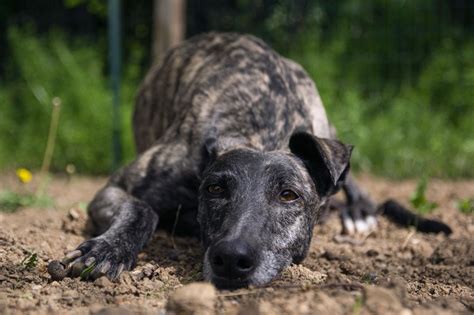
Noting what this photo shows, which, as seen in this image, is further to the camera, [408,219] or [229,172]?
[408,219]

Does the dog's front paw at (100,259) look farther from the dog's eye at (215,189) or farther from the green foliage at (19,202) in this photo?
the green foliage at (19,202)

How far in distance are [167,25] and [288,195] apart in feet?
14.8

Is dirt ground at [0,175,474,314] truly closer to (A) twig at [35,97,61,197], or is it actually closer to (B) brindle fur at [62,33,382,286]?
(B) brindle fur at [62,33,382,286]

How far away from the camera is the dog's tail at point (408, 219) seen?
15.8ft

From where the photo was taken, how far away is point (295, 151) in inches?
156

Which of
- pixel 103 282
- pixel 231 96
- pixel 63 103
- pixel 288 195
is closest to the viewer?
pixel 103 282

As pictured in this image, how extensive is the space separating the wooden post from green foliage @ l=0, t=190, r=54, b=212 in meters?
2.62

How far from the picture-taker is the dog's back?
4418mm

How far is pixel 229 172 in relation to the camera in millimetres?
3580

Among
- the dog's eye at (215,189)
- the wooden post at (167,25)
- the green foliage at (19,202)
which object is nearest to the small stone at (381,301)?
the dog's eye at (215,189)

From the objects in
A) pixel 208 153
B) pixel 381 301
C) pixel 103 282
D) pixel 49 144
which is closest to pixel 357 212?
pixel 208 153

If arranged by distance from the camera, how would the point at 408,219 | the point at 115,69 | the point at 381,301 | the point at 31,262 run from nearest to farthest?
the point at 381,301, the point at 31,262, the point at 408,219, the point at 115,69

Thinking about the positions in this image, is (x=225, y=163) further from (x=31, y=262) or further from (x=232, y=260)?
(x=31, y=262)

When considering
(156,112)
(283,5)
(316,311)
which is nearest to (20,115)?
(283,5)
